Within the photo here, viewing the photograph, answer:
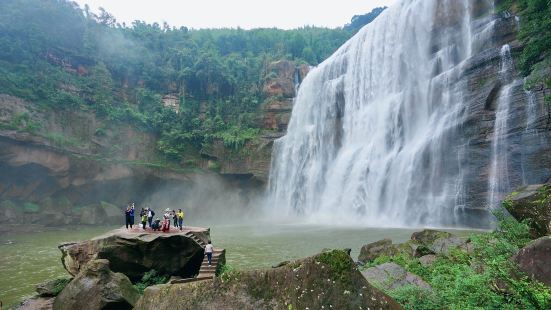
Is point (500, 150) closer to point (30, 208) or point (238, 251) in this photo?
point (238, 251)

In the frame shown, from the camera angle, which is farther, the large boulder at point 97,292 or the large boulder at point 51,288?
the large boulder at point 51,288

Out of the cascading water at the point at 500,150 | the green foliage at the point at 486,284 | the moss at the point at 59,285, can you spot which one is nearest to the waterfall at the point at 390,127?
the cascading water at the point at 500,150

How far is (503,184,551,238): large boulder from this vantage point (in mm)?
8625

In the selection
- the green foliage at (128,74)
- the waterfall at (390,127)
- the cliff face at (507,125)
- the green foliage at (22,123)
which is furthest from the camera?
the green foliage at (128,74)

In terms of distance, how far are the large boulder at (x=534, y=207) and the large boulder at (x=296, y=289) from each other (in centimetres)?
584

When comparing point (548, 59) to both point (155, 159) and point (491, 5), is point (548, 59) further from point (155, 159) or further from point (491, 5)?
point (155, 159)

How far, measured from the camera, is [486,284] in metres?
5.80

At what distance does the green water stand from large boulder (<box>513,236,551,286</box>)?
10373mm

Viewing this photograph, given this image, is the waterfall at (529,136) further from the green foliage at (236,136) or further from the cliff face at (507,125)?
the green foliage at (236,136)

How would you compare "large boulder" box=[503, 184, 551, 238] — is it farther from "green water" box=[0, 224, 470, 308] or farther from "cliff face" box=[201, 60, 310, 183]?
"cliff face" box=[201, 60, 310, 183]

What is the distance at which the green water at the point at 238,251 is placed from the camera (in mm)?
15484

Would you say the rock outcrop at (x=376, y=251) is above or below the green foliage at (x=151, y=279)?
above

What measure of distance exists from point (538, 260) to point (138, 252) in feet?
38.3

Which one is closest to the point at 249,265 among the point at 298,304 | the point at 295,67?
the point at 298,304
